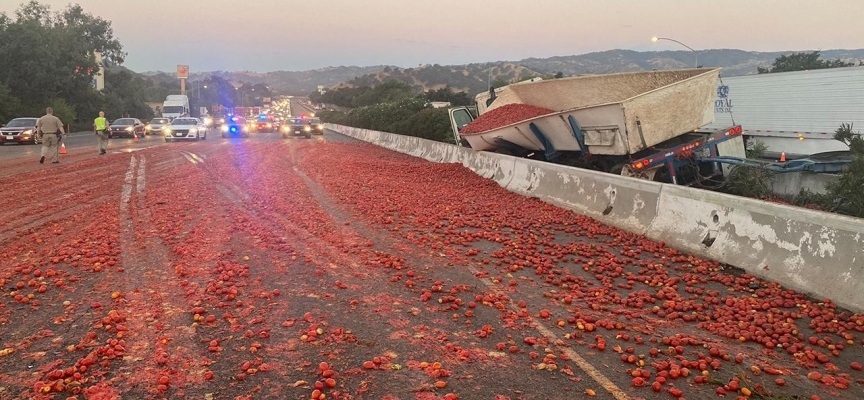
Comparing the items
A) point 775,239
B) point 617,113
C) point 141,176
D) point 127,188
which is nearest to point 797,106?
point 617,113

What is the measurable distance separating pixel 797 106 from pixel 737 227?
15.7m

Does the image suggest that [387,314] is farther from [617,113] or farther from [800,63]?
[800,63]

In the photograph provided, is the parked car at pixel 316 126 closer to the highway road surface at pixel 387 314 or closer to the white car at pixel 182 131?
the white car at pixel 182 131

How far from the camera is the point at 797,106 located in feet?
62.5

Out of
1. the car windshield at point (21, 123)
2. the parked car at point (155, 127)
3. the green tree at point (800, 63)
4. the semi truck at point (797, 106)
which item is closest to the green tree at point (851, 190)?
the semi truck at point (797, 106)

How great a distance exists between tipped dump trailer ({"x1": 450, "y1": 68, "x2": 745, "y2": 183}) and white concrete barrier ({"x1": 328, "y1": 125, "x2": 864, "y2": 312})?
153 cm

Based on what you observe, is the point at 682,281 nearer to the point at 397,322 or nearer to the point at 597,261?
the point at 597,261

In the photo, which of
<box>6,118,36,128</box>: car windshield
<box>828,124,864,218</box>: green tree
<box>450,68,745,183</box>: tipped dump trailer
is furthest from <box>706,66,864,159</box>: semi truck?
<box>6,118,36,128</box>: car windshield

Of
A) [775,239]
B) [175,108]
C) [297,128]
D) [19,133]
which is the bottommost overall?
[775,239]

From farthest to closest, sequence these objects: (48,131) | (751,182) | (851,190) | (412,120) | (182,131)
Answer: (182,131)
(412,120)
(48,131)
(751,182)
(851,190)

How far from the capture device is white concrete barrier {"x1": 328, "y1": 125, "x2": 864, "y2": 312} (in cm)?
537

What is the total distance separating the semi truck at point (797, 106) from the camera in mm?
17297

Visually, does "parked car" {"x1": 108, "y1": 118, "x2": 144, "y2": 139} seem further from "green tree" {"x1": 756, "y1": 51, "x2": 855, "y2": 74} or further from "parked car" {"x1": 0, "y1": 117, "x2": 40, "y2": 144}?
"green tree" {"x1": 756, "y1": 51, "x2": 855, "y2": 74}

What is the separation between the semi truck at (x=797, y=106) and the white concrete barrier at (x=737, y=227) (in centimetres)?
1007
